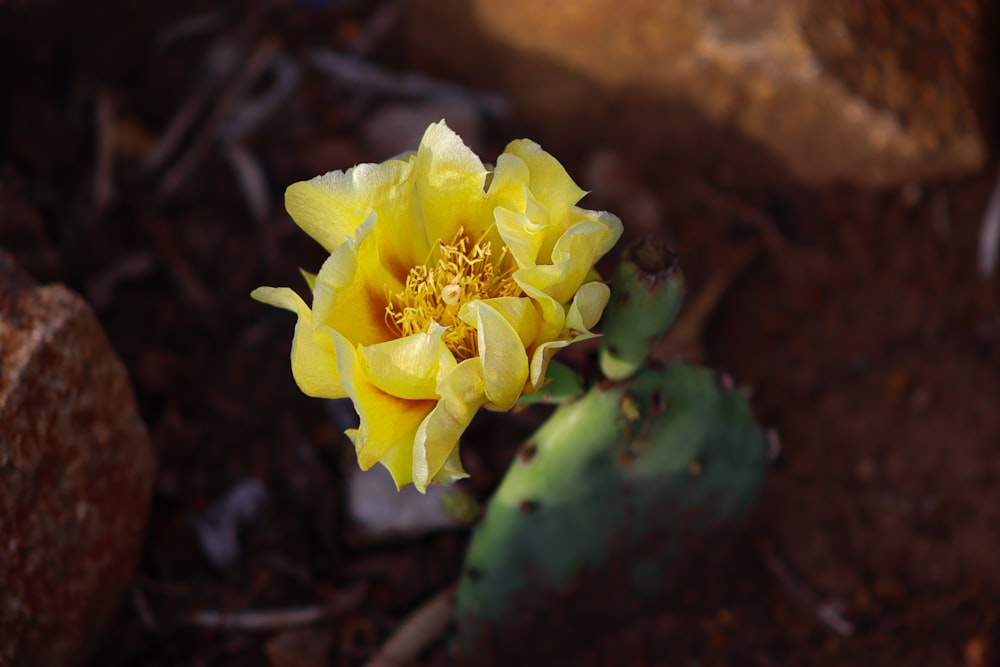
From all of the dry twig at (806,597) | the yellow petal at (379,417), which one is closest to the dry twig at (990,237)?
the dry twig at (806,597)

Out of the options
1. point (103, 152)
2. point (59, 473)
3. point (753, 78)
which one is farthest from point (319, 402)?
point (753, 78)

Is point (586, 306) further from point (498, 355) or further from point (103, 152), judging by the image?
point (103, 152)

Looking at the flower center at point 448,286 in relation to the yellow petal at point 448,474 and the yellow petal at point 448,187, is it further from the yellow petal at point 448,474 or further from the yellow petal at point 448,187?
the yellow petal at point 448,474

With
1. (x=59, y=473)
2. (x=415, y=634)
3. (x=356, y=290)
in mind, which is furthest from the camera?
(x=415, y=634)

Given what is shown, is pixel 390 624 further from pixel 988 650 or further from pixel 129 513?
pixel 988 650

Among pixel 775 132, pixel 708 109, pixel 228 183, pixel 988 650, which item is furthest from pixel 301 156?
pixel 988 650

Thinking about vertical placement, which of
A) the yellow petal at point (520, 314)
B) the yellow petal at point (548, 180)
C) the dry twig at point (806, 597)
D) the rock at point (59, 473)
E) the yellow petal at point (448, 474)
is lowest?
the dry twig at point (806, 597)

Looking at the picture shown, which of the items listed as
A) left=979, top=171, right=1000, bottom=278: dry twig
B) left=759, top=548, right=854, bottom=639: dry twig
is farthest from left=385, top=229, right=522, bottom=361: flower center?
left=979, top=171, right=1000, bottom=278: dry twig

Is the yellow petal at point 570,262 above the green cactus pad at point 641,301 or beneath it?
above
